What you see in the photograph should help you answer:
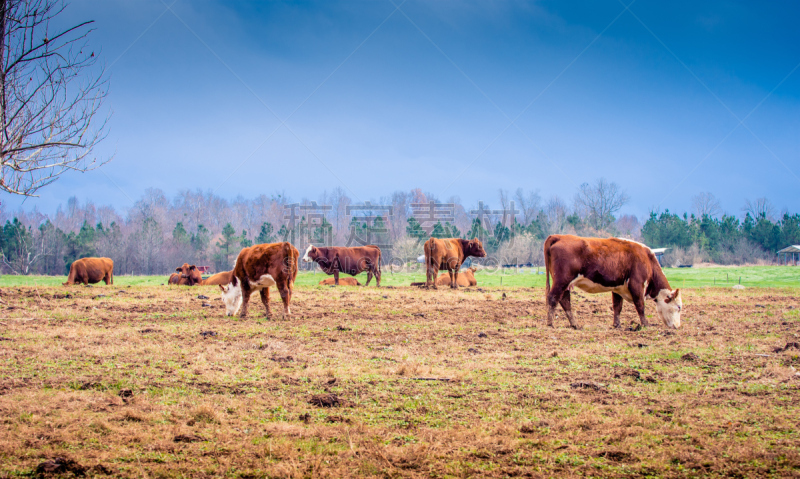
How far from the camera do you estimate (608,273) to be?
11031 mm

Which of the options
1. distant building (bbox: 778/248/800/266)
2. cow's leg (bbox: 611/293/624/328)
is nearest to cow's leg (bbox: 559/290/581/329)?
cow's leg (bbox: 611/293/624/328)

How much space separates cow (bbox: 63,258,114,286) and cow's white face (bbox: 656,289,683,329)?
2599 centimetres

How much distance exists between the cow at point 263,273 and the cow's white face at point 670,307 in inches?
343

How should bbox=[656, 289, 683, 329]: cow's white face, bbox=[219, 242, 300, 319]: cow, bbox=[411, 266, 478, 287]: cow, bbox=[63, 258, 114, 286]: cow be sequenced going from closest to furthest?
bbox=[656, 289, 683, 329]: cow's white face → bbox=[219, 242, 300, 319]: cow → bbox=[63, 258, 114, 286]: cow → bbox=[411, 266, 478, 287]: cow

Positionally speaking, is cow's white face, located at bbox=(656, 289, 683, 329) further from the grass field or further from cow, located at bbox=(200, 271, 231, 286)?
cow, located at bbox=(200, 271, 231, 286)

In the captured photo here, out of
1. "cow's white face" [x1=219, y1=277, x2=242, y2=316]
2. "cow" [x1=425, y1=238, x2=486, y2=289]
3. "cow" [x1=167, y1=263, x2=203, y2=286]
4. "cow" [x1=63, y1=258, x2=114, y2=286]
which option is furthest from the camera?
"cow" [x1=167, y1=263, x2=203, y2=286]

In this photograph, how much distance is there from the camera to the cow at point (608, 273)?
1105 cm

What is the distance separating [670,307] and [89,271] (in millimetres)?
26862

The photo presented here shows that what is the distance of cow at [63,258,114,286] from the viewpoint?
25906 mm

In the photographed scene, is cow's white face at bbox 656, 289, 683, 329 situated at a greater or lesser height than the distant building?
lesser

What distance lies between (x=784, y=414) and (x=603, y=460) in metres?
2.43

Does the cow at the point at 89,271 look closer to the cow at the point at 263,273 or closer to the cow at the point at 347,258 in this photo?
the cow at the point at 347,258

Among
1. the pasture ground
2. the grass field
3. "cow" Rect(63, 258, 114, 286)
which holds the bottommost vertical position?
the pasture ground

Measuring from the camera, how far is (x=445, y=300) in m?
17.4
